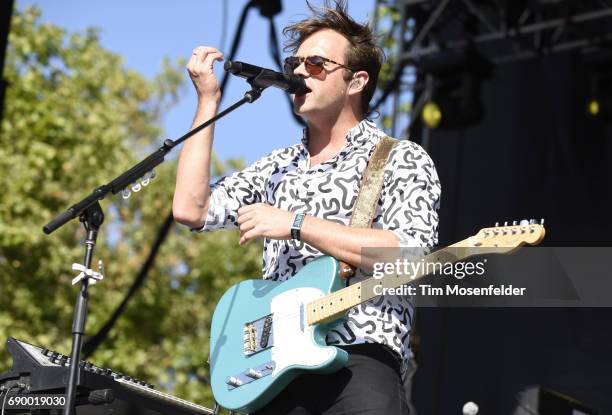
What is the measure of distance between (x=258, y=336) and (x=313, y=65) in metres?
1.01

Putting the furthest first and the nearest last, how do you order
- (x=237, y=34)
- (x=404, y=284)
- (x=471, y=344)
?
(x=237, y=34) < (x=471, y=344) < (x=404, y=284)

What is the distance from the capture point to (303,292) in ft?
9.83

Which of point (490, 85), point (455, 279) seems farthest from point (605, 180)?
point (455, 279)

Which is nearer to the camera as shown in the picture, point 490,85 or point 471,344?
point 471,344

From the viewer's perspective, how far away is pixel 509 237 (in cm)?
291

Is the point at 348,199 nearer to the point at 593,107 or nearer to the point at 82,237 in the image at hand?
the point at 593,107

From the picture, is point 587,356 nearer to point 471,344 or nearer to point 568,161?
point 471,344

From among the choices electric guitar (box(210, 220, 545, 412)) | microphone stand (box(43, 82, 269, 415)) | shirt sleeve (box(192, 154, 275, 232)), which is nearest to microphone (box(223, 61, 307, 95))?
microphone stand (box(43, 82, 269, 415))

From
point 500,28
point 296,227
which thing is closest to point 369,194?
point 296,227

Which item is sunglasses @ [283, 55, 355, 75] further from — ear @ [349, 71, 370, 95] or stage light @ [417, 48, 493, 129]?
stage light @ [417, 48, 493, 129]

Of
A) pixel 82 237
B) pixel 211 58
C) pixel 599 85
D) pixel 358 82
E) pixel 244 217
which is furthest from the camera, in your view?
pixel 82 237

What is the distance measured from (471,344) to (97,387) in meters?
3.34

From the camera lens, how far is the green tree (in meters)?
13.2

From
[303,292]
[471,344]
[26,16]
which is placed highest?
[26,16]
